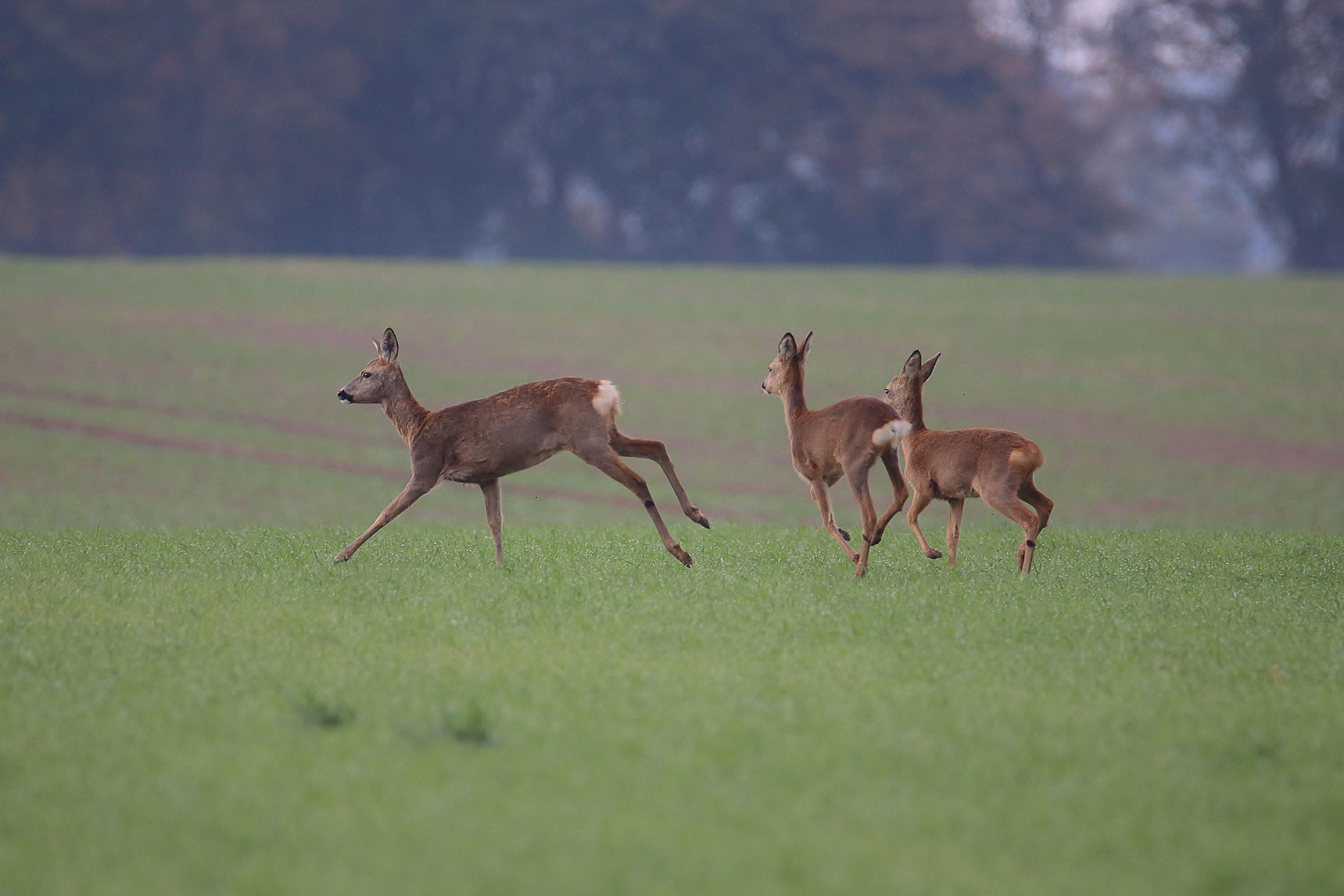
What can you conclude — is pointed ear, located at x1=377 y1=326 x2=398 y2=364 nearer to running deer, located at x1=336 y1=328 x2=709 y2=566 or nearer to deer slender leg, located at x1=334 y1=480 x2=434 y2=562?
running deer, located at x1=336 y1=328 x2=709 y2=566

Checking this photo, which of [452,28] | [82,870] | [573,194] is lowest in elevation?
[82,870]

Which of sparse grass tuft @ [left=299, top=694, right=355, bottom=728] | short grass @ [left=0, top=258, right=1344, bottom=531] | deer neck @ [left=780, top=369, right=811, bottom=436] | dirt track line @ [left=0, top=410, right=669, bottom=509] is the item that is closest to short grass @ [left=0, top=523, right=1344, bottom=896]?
sparse grass tuft @ [left=299, top=694, right=355, bottom=728]

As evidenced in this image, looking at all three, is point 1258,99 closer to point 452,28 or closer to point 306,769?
point 452,28

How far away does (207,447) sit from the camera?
2672cm

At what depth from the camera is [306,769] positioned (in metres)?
5.81

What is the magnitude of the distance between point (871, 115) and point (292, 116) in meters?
20.9

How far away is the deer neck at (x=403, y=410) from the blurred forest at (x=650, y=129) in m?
49.5

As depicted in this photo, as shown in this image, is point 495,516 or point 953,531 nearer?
point 953,531

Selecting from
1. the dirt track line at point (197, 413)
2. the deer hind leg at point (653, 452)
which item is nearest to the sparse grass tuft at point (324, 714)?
the deer hind leg at point (653, 452)

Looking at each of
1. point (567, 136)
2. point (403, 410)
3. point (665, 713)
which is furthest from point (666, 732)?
point (567, 136)

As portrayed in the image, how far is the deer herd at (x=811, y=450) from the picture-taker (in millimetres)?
10039

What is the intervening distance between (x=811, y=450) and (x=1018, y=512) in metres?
1.40

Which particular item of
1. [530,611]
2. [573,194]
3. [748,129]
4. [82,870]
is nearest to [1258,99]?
[748,129]

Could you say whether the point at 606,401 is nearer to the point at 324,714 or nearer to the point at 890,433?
the point at 890,433
